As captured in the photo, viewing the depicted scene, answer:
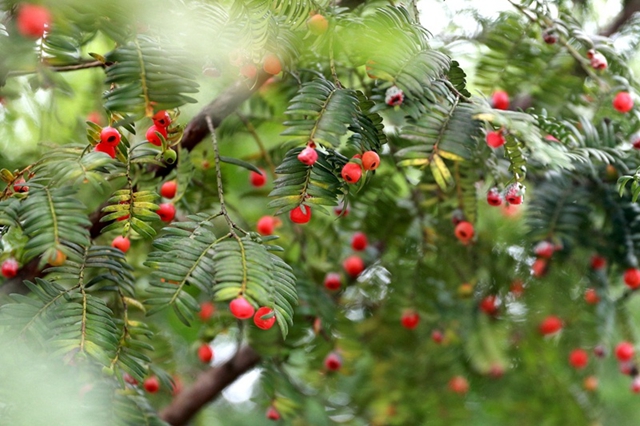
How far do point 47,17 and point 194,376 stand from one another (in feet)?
4.55

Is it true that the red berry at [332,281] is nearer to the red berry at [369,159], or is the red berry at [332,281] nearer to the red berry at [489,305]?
the red berry at [489,305]

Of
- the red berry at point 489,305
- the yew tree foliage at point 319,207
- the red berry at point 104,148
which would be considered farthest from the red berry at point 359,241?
the red berry at point 104,148

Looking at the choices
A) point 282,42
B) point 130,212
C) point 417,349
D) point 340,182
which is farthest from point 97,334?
point 417,349

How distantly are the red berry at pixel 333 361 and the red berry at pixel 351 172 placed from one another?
2.39 feet

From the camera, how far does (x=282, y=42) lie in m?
0.90

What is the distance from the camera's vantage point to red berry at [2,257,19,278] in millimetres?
1005

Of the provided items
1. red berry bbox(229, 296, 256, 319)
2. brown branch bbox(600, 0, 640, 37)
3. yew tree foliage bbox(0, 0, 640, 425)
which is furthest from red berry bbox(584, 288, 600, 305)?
red berry bbox(229, 296, 256, 319)

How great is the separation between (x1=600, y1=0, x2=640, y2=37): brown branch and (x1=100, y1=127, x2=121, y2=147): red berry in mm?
1271

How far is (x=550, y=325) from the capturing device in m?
1.69

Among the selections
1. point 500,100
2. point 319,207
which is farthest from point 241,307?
point 500,100

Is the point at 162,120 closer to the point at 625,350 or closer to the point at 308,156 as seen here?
the point at 308,156

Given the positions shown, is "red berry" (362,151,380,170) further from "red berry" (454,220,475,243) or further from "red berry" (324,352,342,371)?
"red berry" (324,352,342,371)

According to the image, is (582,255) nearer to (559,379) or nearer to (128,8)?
(559,379)

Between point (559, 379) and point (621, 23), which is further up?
point (621, 23)
